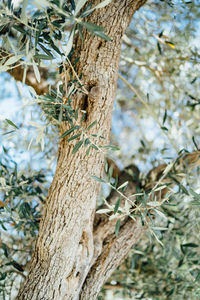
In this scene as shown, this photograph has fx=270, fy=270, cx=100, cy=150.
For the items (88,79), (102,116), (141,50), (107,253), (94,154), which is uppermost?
(141,50)

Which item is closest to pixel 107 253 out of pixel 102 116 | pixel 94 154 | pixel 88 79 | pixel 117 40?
pixel 94 154

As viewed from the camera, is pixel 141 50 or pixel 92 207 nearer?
pixel 92 207

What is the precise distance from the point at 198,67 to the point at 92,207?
5.35 ft

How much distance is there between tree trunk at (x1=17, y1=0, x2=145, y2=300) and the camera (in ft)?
3.96

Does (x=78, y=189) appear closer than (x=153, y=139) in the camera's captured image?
Yes

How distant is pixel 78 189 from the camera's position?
1209 mm

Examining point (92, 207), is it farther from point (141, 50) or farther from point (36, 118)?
point (141, 50)

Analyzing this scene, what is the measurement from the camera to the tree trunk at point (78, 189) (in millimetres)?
1206

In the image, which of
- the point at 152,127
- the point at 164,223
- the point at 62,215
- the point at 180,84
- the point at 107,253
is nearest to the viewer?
the point at 62,215

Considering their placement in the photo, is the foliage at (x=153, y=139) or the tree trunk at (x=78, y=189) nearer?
the tree trunk at (x=78, y=189)

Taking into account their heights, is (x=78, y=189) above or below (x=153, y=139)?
above

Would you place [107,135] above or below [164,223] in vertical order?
above

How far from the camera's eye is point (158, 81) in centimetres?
254

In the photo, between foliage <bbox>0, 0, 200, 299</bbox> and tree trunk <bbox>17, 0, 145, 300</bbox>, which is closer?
tree trunk <bbox>17, 0, 145, 300</bbox>
